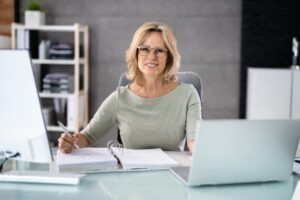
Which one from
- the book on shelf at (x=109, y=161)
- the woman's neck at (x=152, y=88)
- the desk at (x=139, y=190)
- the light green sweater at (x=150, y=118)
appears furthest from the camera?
the woman's neck at (x=152, y=88)

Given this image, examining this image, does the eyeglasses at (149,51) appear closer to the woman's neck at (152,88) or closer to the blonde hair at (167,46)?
the blonde hair at (167,46)

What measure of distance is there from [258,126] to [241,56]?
10.2 ft

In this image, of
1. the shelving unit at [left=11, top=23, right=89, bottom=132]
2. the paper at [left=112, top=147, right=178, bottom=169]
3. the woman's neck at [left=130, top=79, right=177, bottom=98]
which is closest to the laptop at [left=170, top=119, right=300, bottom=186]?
the paper at [left=112, top=147, right=178, bottom=169]

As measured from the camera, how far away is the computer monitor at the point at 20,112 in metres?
1.18

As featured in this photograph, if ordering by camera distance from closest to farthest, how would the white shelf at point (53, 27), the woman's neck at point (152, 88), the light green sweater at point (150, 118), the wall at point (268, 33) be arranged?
the light green sweater at point (150, 118)
the woman's neck at point (152, 88)
the white shelf at point (53, 27)
the wall at point (268, 33)

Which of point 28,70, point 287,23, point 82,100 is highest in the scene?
point 287,23

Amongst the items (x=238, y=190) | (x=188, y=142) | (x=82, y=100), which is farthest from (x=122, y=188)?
(x=82, y=100)

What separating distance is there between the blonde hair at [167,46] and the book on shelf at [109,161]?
61cm

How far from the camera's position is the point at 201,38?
425 cm

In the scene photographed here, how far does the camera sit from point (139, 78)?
2.12 metres

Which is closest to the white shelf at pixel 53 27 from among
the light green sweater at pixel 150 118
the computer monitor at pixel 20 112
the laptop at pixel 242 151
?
the light green sweater at pixel 150 118

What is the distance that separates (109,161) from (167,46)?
81 cm

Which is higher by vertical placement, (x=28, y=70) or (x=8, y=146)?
(x=28, y=70)

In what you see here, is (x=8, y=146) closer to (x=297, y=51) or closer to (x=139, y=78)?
(x=139, y=78)
